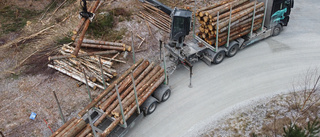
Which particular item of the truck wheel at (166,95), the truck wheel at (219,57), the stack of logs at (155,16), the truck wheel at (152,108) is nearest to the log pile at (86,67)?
the truck wheel at (152,108)

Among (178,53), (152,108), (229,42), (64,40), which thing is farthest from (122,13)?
(152,108)

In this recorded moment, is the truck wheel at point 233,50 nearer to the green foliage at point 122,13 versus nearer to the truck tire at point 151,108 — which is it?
the truck tire at point 151,108

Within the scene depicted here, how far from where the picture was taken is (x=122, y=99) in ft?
42.0

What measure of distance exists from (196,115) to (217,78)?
3.16 m

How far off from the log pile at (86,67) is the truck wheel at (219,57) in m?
5.95

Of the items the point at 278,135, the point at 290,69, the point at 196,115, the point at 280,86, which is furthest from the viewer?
the point at 290,69

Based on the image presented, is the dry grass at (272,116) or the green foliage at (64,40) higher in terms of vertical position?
the green foliage at (64,40)

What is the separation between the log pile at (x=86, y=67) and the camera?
51.0 ft

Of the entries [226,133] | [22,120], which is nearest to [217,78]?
[226,133]

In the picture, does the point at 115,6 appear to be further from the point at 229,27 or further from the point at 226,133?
the point at 226,133

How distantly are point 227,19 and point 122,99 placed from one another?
26.1 ft

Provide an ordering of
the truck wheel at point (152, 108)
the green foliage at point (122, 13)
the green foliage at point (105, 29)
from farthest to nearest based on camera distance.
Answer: the green foliage at point (122, 13) < the green foliage at point (105, 29) < the truck wheel at point (152, 108)

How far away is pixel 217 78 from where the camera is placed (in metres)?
15.9

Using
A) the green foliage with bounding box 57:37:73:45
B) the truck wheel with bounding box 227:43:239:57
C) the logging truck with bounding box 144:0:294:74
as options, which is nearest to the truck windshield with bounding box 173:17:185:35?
the logging truck with bounding box 144:0:294:74
